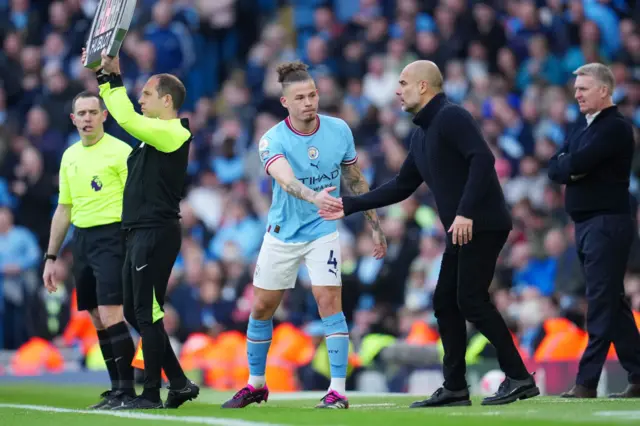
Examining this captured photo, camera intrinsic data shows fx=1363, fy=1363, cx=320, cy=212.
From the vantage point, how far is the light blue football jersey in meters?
9.41

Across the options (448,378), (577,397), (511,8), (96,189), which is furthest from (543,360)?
(511,8)

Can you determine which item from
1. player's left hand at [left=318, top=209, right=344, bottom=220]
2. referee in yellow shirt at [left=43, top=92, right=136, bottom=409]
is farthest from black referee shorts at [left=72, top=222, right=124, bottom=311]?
player's left hand at [left=318, top=209, right=344, bottom=220]

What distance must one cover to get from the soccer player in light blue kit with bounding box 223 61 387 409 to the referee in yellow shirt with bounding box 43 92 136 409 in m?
1.24

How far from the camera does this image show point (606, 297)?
32.5 ft

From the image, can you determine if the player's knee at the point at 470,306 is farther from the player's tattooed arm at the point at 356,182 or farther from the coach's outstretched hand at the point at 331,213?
the player's tattooed arm at the point at 356,182

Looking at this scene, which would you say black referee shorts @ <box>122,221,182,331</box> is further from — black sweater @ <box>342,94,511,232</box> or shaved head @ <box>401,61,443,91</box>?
shaved head @ <box>401,61,443,91</box>

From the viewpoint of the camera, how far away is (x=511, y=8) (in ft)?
62.5

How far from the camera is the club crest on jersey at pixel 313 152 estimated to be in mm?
9414

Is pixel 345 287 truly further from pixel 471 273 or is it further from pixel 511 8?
pixel 471 273

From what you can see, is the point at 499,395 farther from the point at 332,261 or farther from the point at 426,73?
the point at 426,73

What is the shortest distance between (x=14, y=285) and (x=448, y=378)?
1055cm

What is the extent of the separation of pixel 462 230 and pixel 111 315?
3077 mm

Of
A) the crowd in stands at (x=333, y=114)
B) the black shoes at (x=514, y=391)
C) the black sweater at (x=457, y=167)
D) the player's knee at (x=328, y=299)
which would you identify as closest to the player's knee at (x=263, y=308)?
the player's knee at (x=328, y=299)

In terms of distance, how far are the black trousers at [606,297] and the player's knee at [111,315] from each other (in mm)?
3464
